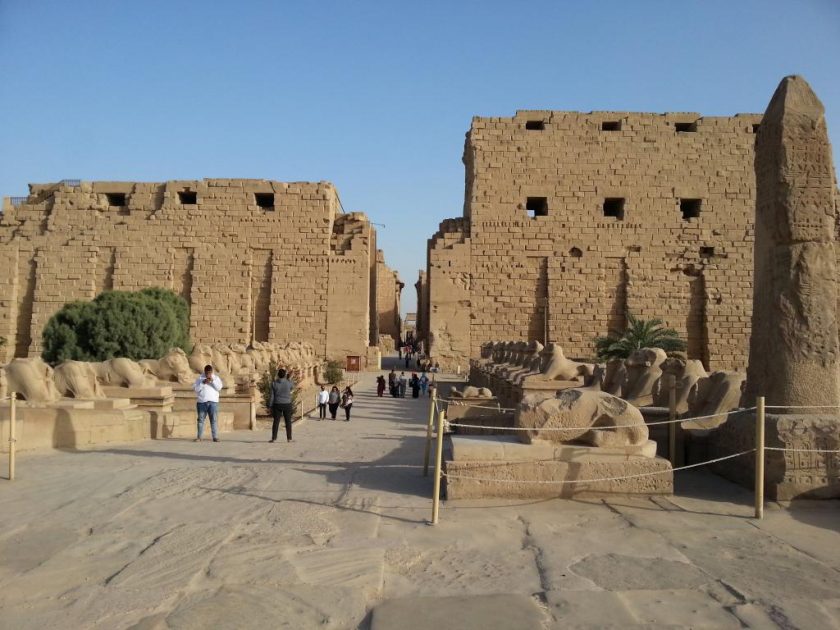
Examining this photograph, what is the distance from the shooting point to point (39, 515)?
172 inches

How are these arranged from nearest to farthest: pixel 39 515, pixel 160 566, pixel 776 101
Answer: pixel 160 566 → pixel 39 515 → pixel 776 101

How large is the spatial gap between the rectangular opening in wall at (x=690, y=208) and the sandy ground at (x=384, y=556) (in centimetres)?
2052

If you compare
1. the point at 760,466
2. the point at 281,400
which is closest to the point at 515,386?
the point at 281,400

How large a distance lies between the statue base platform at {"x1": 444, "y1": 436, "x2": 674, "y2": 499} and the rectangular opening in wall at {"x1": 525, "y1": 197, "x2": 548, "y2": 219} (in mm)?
19274

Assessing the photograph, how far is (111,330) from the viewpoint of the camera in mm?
18781

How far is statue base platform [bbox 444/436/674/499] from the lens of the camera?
4707 millimetres

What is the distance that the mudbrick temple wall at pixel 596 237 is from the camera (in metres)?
22.9

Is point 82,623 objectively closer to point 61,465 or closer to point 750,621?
point 750,621

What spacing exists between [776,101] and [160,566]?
5.85 metres

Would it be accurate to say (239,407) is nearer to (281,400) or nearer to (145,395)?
(145,395)

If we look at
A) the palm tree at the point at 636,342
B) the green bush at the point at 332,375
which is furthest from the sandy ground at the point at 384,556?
the green bush at the point at 332,375

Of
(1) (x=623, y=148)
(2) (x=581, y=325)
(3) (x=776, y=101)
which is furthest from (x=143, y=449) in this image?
(1) (x=623, y=148)

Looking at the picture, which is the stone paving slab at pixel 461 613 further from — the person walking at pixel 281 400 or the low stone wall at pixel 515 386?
the person walking at pixel 281 400

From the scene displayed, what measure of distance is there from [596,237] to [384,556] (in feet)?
69.7
